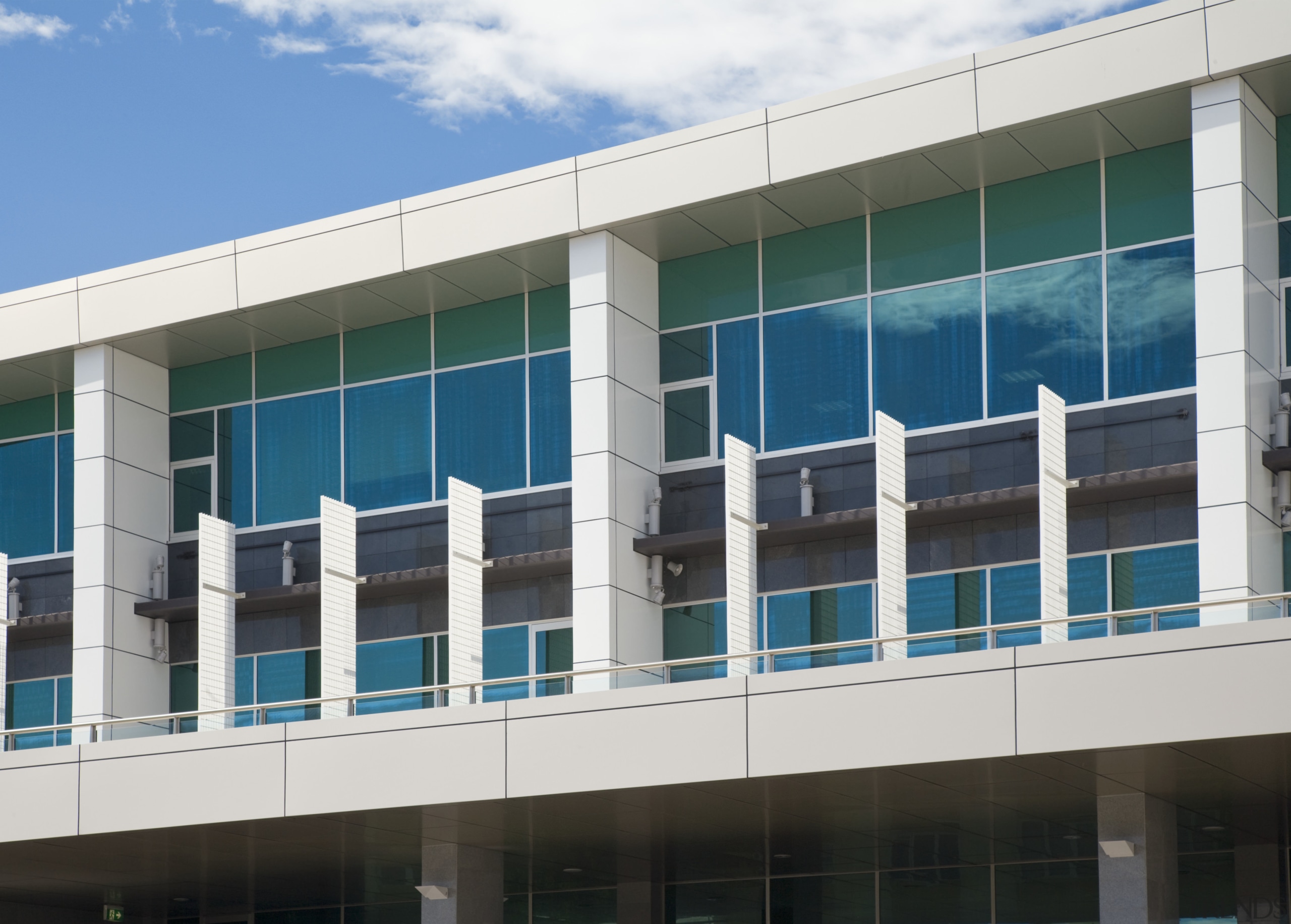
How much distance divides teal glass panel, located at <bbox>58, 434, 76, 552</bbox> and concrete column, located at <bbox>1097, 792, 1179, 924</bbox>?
774 inches

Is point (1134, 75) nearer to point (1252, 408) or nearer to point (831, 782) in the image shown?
point (1252, 408)

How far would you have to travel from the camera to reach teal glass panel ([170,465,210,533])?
30953mm

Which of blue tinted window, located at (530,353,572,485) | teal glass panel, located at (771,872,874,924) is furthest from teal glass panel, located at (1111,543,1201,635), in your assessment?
blue tinted window, located at (530,353,572,485)

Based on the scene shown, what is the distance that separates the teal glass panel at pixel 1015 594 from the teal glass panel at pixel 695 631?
4.02 metres

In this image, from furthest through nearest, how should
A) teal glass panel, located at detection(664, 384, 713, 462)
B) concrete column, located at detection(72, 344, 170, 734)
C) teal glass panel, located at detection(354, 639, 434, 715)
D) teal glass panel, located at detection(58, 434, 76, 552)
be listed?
1. teal glass panel, located at detection(58, 434, 76, 552)
2. concrete column, located at detection(72, 344, 170, 734)
3. teal glass panel, located at detection(354, 639, 434, 715)
4. teal glass panel, located at detection(664, 384, 713, 462)

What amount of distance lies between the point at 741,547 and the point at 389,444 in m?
7.29

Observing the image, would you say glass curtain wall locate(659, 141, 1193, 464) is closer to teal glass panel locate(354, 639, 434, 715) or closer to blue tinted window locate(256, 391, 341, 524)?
teal glass panel locate(354, 639, 434, 715)

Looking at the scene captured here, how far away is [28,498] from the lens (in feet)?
106

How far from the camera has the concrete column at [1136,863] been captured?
742 inches

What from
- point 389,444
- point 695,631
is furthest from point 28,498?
point 695,631

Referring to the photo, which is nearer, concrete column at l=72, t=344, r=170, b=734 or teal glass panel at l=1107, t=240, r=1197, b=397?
teal glass panel at l=1107, t=240, r=1197, b=397

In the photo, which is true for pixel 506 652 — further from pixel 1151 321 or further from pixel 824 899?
pixel 1151 321

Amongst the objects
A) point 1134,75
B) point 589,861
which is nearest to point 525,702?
point 589,861

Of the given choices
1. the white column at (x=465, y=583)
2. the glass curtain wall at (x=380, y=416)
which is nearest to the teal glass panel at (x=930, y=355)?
the glass curtain wall at (x=380, y=416)
